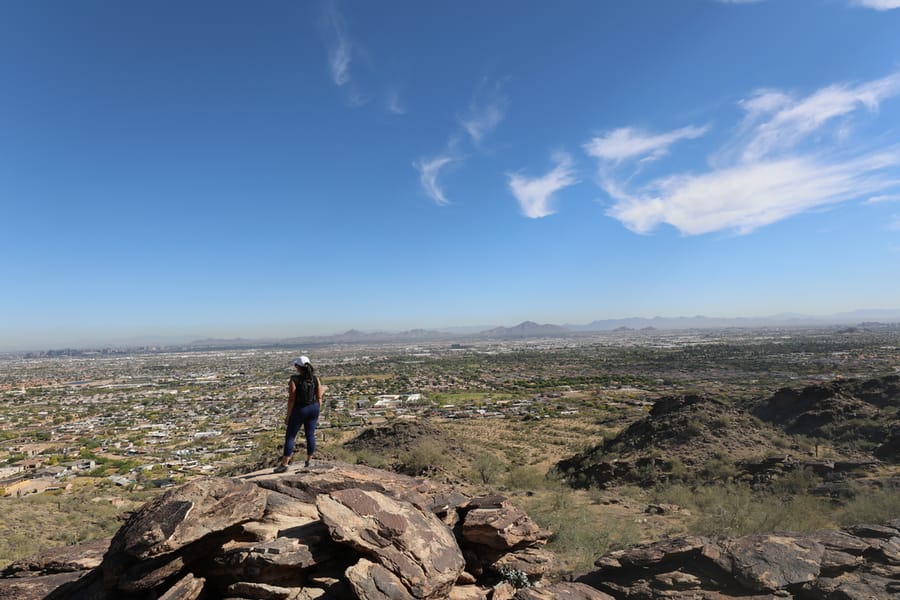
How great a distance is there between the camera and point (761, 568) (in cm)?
809

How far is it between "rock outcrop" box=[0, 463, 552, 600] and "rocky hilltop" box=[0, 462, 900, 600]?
21 millimetres

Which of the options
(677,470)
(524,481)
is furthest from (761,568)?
(677,470)

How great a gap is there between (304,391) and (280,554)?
3593mm

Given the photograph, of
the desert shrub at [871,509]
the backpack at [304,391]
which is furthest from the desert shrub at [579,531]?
the backpack at [304,391]

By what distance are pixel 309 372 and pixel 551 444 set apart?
26.5m

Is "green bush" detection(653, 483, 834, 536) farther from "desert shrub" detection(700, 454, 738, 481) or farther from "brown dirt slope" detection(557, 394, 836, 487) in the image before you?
"brown dirt slope" detection(557, 394, 836, 487)

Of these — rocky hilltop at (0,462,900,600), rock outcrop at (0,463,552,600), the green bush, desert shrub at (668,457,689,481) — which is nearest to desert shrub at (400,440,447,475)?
the green bush

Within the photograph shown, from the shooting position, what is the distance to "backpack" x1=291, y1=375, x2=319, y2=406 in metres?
9.16

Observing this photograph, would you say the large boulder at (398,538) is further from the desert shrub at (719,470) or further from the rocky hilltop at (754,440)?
the desert shrub at (719,470)

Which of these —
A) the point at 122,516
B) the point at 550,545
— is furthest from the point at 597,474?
the point at 122,516

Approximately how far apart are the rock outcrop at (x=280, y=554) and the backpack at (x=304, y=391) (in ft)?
5.25

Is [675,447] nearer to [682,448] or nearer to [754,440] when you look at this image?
[682,448]

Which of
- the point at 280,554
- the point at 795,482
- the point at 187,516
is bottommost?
the point at 795,482

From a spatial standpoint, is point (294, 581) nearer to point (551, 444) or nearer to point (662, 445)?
point (662, 445)
